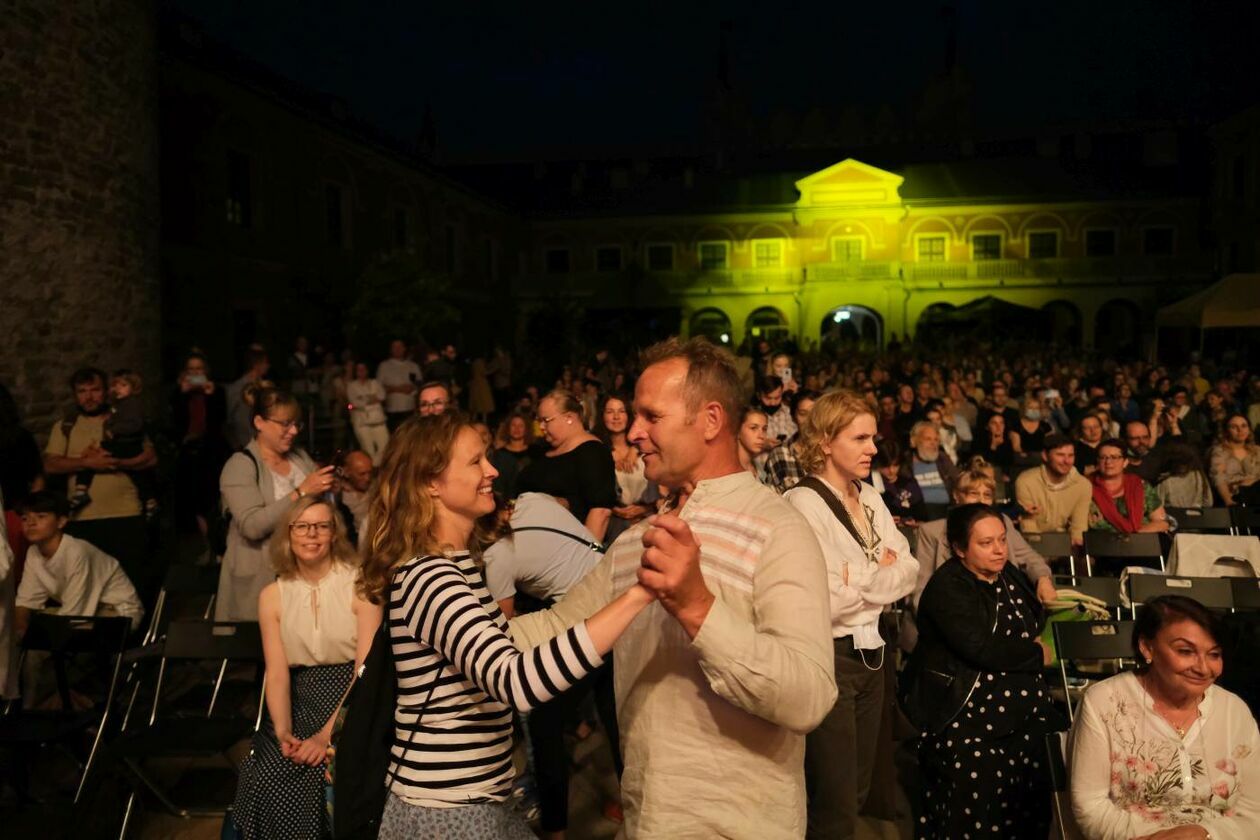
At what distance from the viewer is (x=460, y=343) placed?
1470 inches

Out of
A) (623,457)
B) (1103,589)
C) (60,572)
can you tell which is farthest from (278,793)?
(1103,589)

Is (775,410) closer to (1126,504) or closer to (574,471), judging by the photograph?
(1126,504)

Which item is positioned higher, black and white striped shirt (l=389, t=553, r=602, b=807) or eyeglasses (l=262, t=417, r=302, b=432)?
eyeglasses (l=262, t=417, r=302, b=432)

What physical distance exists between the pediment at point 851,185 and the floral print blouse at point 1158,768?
41687mm

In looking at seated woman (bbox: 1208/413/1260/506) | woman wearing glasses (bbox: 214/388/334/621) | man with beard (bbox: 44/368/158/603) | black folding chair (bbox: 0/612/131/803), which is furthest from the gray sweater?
seated woman (bbox: 1208/413/1260/506)

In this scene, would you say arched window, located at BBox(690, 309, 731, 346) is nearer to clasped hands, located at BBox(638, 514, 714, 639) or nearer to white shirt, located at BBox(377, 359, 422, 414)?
white shirt, located at BBox(377, 359, 422, 414)

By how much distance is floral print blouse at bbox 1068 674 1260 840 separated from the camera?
3137 mm

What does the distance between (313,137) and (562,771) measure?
24.8m

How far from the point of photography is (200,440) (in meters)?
9.22

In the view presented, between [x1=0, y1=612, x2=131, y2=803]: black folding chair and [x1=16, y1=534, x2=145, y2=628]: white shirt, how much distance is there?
1.05 ft

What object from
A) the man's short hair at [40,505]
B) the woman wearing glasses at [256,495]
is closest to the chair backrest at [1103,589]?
the woman wearing glasses at [256,495]

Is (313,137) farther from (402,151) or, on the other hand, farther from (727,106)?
(727,106)

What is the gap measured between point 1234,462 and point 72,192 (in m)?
11.8

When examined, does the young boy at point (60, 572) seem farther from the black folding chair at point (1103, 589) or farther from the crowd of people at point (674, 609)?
the black folding chair at point (1103, 589)
